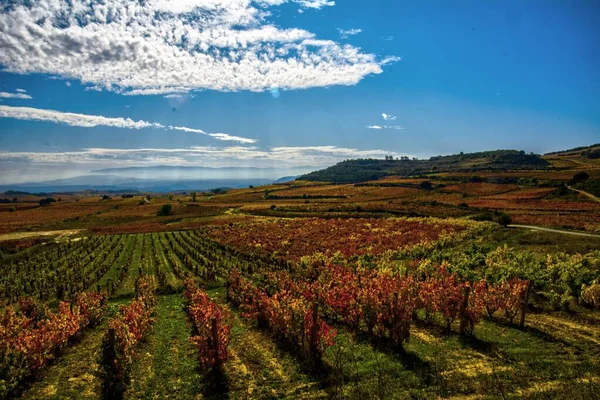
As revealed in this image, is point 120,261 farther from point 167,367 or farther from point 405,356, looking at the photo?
point 405,356

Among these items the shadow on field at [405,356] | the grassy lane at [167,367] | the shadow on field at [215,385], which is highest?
the shadow on field at [405,356]

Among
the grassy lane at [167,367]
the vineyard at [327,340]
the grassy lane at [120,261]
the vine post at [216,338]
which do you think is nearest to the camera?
the vineyard at [327,340]

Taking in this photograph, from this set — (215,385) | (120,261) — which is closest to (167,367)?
(215,385)

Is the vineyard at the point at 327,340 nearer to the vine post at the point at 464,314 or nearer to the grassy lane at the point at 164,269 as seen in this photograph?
the vine post at the point at 464,314

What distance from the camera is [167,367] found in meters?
13.8

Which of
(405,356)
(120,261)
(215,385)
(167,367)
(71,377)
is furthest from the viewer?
(120,261)

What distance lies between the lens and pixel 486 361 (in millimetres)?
12852

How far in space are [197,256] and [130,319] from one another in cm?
2774

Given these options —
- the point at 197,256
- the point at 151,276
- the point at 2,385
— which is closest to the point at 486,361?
the point at 2,385

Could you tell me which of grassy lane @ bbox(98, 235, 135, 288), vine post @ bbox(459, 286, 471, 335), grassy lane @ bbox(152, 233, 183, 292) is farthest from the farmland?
grassy lane @ bbox(98, 235, 135, 288)

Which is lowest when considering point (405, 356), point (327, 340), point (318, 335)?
point (405, 356)

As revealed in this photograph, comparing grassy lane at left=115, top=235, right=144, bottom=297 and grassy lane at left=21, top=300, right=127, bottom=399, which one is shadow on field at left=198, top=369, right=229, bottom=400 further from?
grassy lane at left=115, top=235, right=144, bottom=297

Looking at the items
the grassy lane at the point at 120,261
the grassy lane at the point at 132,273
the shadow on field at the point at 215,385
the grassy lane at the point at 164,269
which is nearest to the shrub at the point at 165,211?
the grassy lane at the point at 120,261

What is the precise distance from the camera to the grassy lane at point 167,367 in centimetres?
1184
